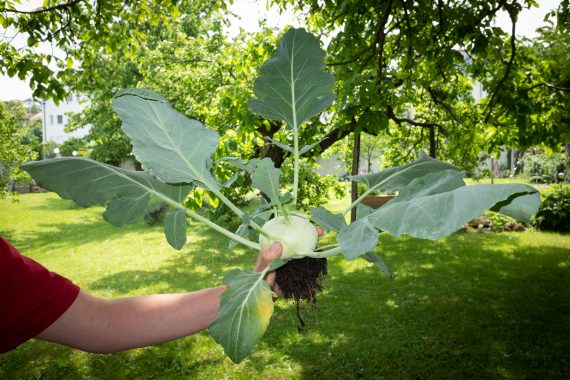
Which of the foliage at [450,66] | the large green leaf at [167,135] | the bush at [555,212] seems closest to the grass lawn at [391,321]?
the bush at [555,212]

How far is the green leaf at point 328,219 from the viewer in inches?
40.2

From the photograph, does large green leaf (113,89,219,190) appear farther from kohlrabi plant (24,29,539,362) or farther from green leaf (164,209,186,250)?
green leaf (164,209,186,250)

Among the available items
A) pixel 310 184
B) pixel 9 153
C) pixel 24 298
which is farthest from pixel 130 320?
pixel 9 153

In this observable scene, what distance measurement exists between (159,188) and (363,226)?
786mm

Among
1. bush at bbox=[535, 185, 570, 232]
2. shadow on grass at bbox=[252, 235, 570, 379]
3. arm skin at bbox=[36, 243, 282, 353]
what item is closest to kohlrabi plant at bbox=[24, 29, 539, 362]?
arm skin at bbox=[36, 243, 282, 353]

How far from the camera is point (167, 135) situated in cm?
114

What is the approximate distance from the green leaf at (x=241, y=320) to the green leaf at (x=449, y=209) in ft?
1.38

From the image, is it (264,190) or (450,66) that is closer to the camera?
(264,190)

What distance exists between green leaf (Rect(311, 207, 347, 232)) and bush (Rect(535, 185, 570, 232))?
44.4ft

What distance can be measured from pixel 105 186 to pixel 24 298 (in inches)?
18.1

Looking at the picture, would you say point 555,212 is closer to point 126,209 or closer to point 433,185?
point 433,185

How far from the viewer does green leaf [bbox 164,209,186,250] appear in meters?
1.32

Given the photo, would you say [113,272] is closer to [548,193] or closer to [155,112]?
[155,112]

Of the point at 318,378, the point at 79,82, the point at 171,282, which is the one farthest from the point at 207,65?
the point at 318,378
